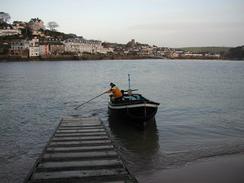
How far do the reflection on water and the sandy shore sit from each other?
1.01 m

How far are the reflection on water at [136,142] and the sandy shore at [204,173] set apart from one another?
1.01 m

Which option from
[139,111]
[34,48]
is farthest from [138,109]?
[34,48]

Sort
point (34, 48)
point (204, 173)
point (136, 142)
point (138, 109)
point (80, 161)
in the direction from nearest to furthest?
point (80, 161)
point (204, 173)
point (136, 142)
point (138, 109)
point (34, 48)

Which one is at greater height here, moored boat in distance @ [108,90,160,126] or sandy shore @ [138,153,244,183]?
moored boat in distance @ [108,90,160,126]

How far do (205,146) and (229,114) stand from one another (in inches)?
393

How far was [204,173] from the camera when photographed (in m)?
11.0

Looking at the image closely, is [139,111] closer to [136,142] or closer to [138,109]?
[138,109]

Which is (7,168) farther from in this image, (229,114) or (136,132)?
(229,114)

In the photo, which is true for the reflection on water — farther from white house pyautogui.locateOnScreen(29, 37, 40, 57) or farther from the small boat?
white house pyautogui.locateOnScreen(29, 37, 40, 57)

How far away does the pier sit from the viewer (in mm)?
8172

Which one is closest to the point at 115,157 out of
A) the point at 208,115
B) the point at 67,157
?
the point at 67,157

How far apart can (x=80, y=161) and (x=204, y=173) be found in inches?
166

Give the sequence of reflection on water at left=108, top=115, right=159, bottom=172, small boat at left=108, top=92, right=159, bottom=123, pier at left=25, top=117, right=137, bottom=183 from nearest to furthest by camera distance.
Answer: pier at left=25, top=117, right=137, bottom=183, reflection on water at left=108, top=115, right=159, bottom=172, small boat at left=108, top=92, right=159, bottom=123

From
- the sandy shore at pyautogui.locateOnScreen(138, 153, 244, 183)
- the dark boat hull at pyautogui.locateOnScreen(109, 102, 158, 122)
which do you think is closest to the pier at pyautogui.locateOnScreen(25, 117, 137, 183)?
the sandy shore at pyautogui.locateOnScreen(138, 153, 244, 183)
